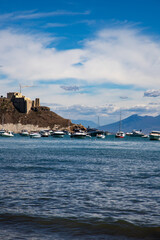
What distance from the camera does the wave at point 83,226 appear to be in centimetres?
1279

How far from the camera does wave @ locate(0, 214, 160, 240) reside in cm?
1279

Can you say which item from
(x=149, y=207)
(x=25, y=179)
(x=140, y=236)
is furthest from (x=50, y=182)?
(x=140, y=236)

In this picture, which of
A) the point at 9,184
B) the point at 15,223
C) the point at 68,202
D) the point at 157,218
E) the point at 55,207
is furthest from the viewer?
the point at 9,184

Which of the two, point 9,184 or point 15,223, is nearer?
point 15,223

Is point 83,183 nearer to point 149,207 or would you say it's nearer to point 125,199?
point 125,199

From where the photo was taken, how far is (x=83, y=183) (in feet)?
81.5

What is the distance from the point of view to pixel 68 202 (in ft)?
59.2

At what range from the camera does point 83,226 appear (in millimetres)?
13711

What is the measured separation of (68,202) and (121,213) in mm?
3690

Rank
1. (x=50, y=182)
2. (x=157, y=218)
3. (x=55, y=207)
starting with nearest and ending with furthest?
(x=157, y=218) < (x=55, y=207) < (x=50, y=182)

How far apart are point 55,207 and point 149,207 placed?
5.49 m

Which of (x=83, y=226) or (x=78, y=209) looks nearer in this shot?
(x=83, y=226)

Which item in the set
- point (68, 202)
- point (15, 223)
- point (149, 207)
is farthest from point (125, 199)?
point (15, 223)

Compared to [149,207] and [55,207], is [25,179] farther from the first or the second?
[149,207]
